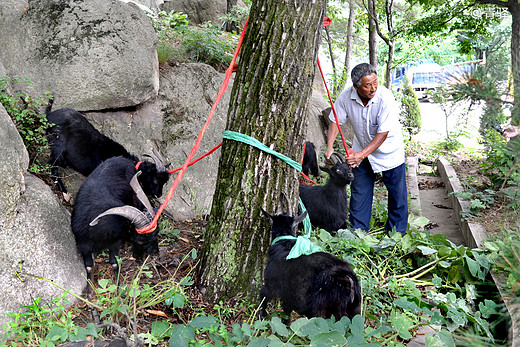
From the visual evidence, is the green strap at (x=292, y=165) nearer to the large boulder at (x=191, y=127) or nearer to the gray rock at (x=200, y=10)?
the large boulder at (x=191, y=127)

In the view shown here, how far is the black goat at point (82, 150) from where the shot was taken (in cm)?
550

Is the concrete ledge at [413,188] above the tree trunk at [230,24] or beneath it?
beneath

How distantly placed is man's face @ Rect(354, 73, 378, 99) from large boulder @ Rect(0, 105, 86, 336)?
3.68 m

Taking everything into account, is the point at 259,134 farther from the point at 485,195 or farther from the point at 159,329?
the point at 485,195

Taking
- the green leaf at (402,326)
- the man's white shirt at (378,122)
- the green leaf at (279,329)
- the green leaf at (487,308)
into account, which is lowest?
the green leaf at (487,308)

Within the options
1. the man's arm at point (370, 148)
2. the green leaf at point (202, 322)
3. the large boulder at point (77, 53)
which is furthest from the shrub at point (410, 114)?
the green leaf at point (202, 322)

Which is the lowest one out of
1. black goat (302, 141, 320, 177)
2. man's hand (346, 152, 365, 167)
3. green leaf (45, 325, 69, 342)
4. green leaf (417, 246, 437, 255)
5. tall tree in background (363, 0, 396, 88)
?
green leaf (45, 325, 69, 342)

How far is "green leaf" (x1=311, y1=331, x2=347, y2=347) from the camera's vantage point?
2.55 metres

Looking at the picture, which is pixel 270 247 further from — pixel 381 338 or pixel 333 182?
pixel 333 182

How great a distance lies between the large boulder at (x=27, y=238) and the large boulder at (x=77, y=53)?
6.89ft

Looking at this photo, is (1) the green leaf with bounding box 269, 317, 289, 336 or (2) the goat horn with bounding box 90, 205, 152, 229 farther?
(2) the goat horn with bounding box 90, 205, 152, 229

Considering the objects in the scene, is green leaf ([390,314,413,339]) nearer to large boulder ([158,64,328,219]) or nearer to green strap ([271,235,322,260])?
green strap ([271,235,322,260])

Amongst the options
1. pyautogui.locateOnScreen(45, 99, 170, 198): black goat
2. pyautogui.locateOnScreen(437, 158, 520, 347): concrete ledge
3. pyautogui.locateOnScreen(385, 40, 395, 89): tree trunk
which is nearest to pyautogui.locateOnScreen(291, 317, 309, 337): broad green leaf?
pyautogui.locateOnScreen(437, 158, 520, 347): concrete ledge

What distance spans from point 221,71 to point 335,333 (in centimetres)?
691
